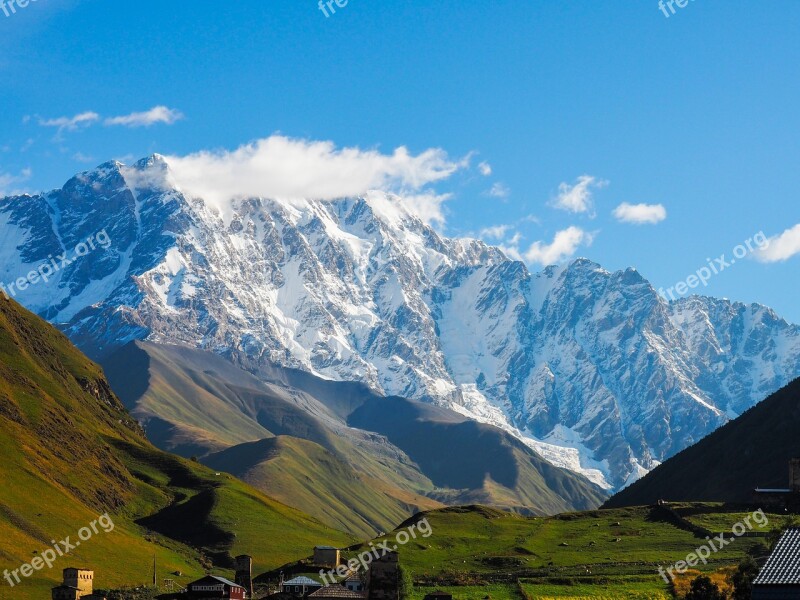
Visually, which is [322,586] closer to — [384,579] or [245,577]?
[384,579]

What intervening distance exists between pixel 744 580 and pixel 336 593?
46.4 metres

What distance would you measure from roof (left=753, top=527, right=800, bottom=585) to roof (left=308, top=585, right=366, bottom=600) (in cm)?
6619

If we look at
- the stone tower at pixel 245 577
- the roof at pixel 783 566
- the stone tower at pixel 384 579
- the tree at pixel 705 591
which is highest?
the stone tower at pixel 245 577

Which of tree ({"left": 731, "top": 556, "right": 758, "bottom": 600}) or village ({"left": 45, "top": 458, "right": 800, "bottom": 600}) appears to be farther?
tree ({"left": 731, "top": 556, "right": 758, "bottom": 600})

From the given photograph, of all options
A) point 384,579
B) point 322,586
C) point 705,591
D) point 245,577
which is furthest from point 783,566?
point 245,577

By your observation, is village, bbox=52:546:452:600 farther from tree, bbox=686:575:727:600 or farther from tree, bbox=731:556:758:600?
tree, bbox=731:556:758:600

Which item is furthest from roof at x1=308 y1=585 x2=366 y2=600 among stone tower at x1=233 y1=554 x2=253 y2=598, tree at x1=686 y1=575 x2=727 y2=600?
tree at x1=686 y1=575 x2=727 y2=600

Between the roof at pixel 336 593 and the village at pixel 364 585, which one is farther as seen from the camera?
the roof at pixel 336 593

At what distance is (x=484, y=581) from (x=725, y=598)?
5916 cm

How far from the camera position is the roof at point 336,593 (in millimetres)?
144000

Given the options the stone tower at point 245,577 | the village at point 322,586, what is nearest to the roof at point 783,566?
the village at point 322,586

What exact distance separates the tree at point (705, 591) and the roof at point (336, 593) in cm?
3668

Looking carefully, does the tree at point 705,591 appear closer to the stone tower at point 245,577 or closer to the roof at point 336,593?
the roof at point 336,593

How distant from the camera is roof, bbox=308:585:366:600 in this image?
5669 inches
